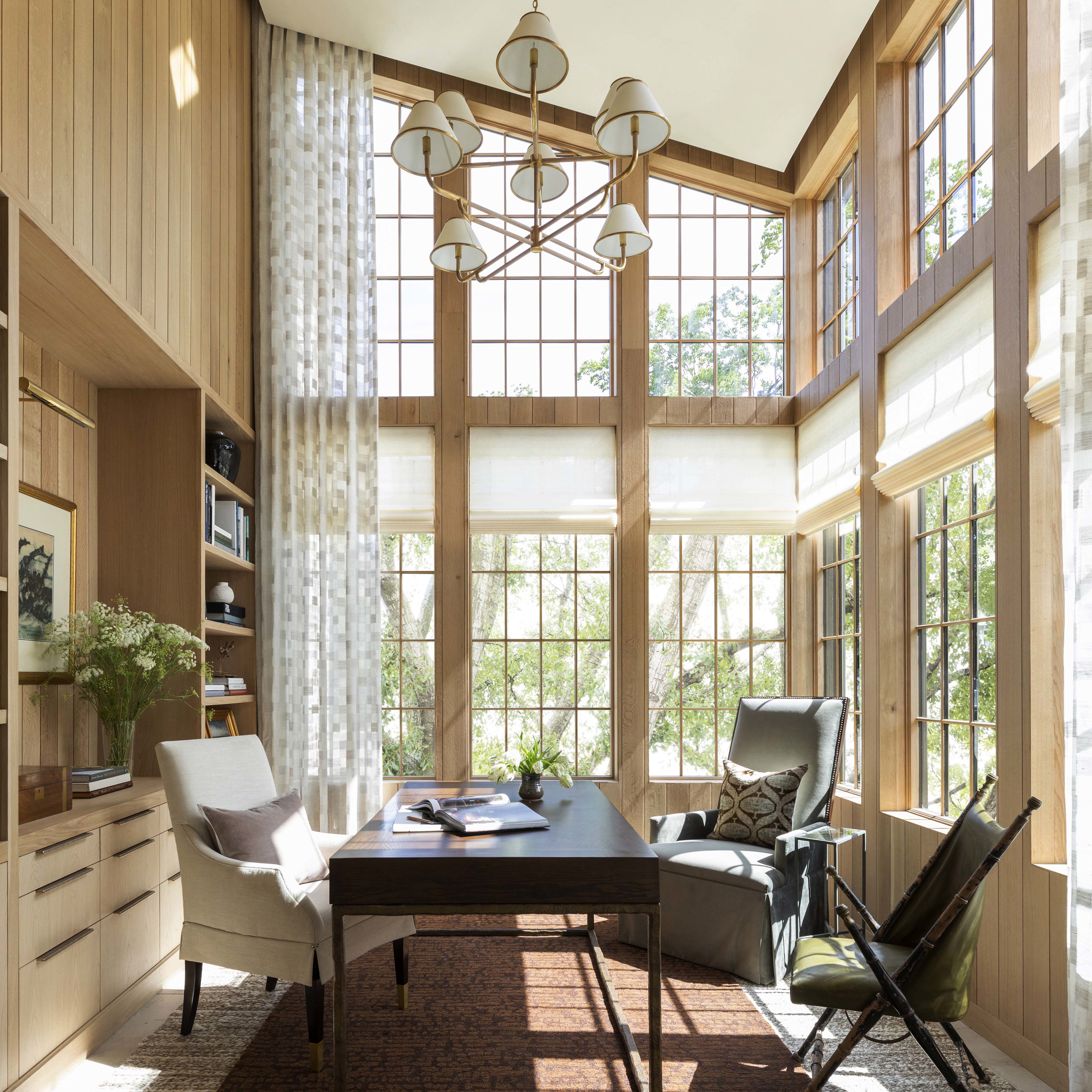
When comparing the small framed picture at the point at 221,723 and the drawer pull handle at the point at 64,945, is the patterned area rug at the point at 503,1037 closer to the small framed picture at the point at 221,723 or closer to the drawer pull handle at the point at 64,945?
the drawer pull handle at the point at 64,945

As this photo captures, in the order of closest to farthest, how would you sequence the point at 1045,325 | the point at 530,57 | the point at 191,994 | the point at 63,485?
1. the point at 530,57
2. the point at 1045,325
3. the point at 191,994
4. the point at 63,485

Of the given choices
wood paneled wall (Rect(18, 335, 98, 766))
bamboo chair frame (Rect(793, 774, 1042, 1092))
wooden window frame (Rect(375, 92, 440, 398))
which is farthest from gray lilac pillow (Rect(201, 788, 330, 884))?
wooden window frame (Rect(375, 92, 440, 398))

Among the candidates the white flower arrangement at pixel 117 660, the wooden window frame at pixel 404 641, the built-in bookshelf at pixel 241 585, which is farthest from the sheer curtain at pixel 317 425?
the white flower arrangement at pixel 117 660

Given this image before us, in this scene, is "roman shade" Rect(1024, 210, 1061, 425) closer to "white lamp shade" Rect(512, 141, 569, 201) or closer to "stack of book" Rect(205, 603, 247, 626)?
"white lamp shade" Rect(512, 141, 569, 201)

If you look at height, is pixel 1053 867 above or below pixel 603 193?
below

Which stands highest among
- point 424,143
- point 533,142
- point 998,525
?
point 533,142

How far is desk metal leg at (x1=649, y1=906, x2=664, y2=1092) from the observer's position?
2479 millimetres

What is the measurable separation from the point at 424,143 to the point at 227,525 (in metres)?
2.61

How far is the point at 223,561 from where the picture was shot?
4.82 m

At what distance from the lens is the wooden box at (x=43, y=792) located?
2.88 meters

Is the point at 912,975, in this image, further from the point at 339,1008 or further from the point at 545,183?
the point at 545,183

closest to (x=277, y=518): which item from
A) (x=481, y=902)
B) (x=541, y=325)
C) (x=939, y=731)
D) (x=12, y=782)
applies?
(x=541, y=325)

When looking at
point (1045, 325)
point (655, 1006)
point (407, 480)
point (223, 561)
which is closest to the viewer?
point (655, 1006)

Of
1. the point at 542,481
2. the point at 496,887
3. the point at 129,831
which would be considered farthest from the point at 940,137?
the point at 129,831
